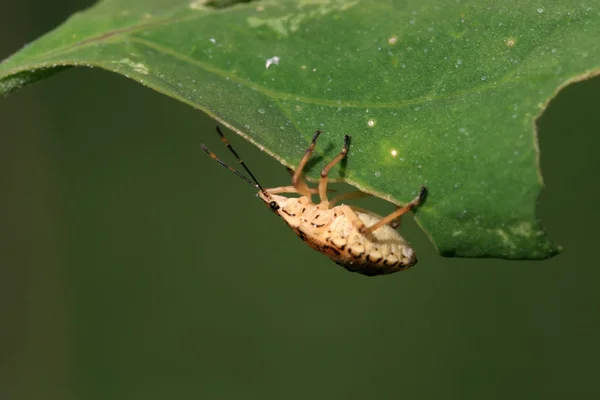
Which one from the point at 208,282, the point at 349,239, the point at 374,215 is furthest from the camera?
the point at 208,282

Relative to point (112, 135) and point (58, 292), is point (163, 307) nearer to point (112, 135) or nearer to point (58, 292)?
point (58, 292)

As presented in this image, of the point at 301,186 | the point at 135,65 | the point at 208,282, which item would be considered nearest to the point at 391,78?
the point at 301,186

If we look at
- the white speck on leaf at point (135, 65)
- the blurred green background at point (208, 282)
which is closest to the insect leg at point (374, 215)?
the white speck on leaf at point (135, 65)

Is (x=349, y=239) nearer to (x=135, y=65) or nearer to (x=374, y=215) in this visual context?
(x=374, y=215)

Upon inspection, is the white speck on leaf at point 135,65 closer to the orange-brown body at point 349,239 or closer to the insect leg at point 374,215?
the orange-brown body at point 349,239

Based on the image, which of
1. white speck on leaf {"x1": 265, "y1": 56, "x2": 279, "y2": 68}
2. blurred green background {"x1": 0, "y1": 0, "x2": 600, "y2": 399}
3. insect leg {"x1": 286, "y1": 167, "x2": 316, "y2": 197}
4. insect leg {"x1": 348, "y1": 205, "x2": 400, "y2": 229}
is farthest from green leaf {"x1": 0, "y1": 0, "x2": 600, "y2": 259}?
blurred green background {"x1": 0, "y1": 0, "x2": 600, "y2": 399}
